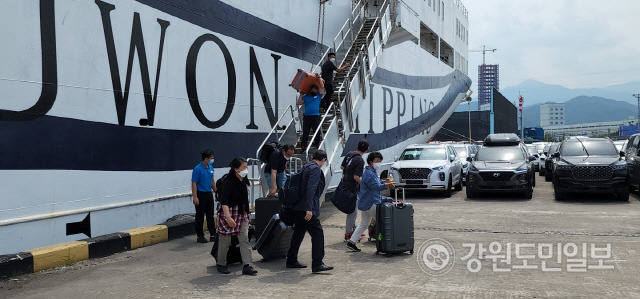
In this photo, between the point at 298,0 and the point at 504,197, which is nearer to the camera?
the point at 298,0

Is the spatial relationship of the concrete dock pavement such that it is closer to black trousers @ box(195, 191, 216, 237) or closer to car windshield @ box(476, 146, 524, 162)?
black trousers @ box(195, 191, 216, 237)

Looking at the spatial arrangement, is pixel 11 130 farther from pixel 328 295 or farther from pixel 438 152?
pixel 438 152

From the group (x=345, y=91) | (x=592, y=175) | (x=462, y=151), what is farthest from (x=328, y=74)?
(x=462, y=151)

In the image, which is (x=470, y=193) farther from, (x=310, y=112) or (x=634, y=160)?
(x=310, y=112)

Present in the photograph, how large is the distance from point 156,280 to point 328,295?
7.22 feet

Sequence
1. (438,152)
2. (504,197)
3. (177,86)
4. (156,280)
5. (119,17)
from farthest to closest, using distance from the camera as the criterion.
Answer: (438,152) → (504,197) → (177,86) → (119,17) → (156,280)

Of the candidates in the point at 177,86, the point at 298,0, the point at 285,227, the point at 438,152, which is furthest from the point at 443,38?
the point at 285,227

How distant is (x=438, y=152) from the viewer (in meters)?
17.2

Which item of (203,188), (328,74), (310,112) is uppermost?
(328,74)

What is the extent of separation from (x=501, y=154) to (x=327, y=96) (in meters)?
6.49

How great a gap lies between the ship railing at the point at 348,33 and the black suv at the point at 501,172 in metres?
5.15

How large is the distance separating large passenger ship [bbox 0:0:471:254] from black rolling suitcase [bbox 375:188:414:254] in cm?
394

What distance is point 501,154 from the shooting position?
16109 mm

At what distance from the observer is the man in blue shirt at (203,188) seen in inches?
341
